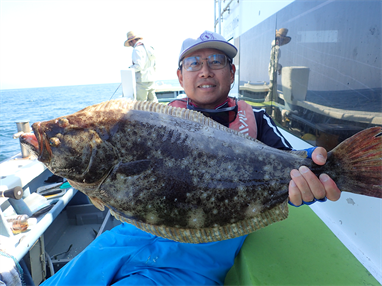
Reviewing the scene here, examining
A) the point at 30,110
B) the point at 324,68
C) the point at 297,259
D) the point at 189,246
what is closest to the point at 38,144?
the point at 189,246

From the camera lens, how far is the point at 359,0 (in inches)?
77.2

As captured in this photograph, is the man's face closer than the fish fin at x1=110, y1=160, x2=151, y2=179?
No

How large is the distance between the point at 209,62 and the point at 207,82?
0.66ft

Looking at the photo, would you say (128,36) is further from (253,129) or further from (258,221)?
(258,221)

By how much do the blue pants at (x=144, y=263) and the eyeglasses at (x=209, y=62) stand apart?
1685 mm

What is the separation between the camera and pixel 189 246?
199cm

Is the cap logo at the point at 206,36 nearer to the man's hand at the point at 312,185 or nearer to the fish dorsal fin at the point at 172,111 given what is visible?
the fish dorsal fin at the point at 172,111

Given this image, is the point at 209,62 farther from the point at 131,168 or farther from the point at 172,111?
the point at 131,168

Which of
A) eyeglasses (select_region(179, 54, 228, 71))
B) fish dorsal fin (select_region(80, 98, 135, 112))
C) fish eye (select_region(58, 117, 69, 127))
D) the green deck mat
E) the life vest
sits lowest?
the green deck mat

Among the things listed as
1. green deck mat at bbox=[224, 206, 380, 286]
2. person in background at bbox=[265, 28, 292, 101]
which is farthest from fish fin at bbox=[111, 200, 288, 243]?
person in background at bbox=[265, 28, 292, 101]

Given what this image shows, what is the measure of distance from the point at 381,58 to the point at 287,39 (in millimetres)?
1957

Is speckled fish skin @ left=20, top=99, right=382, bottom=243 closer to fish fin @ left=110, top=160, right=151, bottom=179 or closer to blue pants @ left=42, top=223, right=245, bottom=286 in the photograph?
fish fin @ left=110, top=160, right=151, bottom=179

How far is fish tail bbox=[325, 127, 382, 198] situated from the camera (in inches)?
49.2

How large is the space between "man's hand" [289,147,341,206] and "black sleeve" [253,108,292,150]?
601mm
